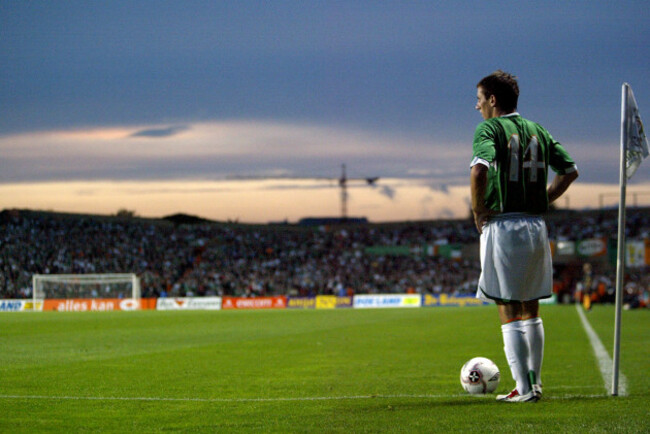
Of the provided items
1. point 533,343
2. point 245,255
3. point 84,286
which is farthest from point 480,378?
point 245,255

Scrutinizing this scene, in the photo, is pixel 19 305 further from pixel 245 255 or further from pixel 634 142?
pixel 634 142

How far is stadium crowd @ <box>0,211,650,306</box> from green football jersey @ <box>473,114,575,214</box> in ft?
150

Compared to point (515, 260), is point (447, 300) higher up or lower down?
lower down

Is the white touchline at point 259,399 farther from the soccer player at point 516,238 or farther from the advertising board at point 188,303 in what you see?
the advertising board at point 188,303

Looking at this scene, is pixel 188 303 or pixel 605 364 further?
pixel 188 303

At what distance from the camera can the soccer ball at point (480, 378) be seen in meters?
8.11

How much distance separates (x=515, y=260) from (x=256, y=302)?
163ft

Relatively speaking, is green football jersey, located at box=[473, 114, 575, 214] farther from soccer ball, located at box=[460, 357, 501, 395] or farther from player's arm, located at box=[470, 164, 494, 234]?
soccer ball, located at box=[460, 357, 501, 395]

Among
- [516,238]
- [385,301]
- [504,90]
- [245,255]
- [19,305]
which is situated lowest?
[19,305]

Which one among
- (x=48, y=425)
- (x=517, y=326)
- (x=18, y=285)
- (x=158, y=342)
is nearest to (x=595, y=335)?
(x=158, y=342)

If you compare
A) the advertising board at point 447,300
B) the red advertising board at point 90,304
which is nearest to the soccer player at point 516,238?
the red advertising board at point 90,304

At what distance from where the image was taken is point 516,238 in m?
6.86

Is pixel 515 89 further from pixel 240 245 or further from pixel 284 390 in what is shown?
pixel 240 245

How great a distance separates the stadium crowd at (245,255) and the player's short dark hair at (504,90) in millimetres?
45710
